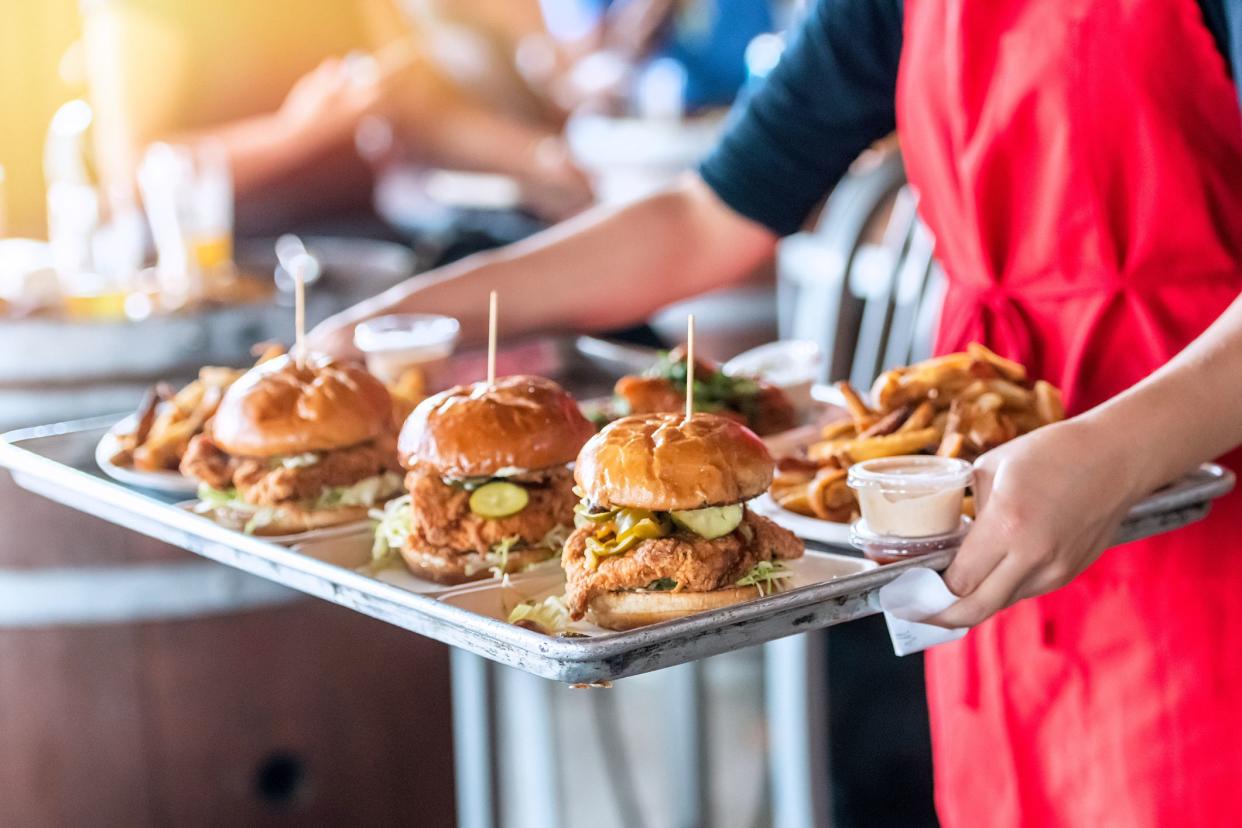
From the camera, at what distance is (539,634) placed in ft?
4.51

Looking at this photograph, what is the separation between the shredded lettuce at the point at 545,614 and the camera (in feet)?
5.26

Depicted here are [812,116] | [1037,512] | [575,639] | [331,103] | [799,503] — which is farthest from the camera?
[331,103]

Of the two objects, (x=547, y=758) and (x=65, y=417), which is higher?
(x=65, y=417)

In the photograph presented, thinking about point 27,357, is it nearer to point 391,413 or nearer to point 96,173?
point 391,413

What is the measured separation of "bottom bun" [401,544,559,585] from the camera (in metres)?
1.80

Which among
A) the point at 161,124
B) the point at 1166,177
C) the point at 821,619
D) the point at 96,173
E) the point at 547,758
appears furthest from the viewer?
the point at 96,173

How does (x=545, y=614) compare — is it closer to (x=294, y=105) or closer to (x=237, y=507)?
(x=237, y=507)

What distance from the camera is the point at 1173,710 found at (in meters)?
1.93

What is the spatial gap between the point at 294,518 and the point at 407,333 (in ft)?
1.80

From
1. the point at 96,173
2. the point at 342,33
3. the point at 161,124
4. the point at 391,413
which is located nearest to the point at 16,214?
the point at 96,173

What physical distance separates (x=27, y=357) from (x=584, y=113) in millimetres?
3790

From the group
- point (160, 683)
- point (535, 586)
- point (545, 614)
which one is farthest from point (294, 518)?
point (160, 683)

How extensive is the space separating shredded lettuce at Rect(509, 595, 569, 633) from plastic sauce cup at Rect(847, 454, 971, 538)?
0.37m

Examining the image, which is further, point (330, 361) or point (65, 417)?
point (65, 417)
